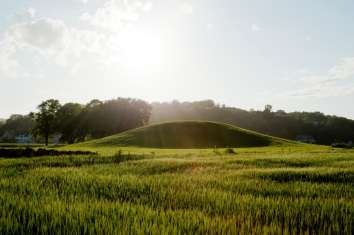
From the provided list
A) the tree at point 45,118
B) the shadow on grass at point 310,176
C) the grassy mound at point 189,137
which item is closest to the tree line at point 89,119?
the tree at point 45,118

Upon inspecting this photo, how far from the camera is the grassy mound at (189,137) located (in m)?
88.7

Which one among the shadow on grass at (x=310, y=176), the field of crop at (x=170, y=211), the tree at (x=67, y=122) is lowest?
the shadow on grass at (x=310, y=176)

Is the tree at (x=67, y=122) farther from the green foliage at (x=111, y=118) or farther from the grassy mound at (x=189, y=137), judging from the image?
the grassy mound at (x=189, y=137)

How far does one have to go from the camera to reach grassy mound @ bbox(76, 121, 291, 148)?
88725mm

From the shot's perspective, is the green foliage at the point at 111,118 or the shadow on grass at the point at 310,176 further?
the green foliage at the point at 111,118

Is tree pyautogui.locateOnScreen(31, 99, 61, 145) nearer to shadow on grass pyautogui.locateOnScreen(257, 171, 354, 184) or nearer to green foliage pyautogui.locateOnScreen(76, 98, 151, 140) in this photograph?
green foliage pyautogui.locateOnScreen(76, 98, 151, 140)

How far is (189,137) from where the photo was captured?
99.4 meters

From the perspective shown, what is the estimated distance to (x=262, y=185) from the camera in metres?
10.3

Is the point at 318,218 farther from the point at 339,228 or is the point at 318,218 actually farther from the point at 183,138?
the point at 183,138

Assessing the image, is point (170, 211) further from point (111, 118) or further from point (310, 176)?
point (111, 118)

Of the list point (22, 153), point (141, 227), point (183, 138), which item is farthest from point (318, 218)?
point (183, 138)

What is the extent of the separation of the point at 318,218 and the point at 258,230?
1.67 meters

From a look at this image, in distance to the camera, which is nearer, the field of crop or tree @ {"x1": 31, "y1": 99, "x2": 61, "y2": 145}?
the field of crop

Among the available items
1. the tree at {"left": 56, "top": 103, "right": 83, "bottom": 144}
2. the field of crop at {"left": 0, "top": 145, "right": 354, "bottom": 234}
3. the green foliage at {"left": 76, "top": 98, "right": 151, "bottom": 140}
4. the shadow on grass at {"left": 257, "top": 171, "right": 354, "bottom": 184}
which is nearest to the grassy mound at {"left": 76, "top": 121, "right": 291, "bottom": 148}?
the green foliage at {"left": 76, "top": 98, "right": 151, "bottom": 140}
